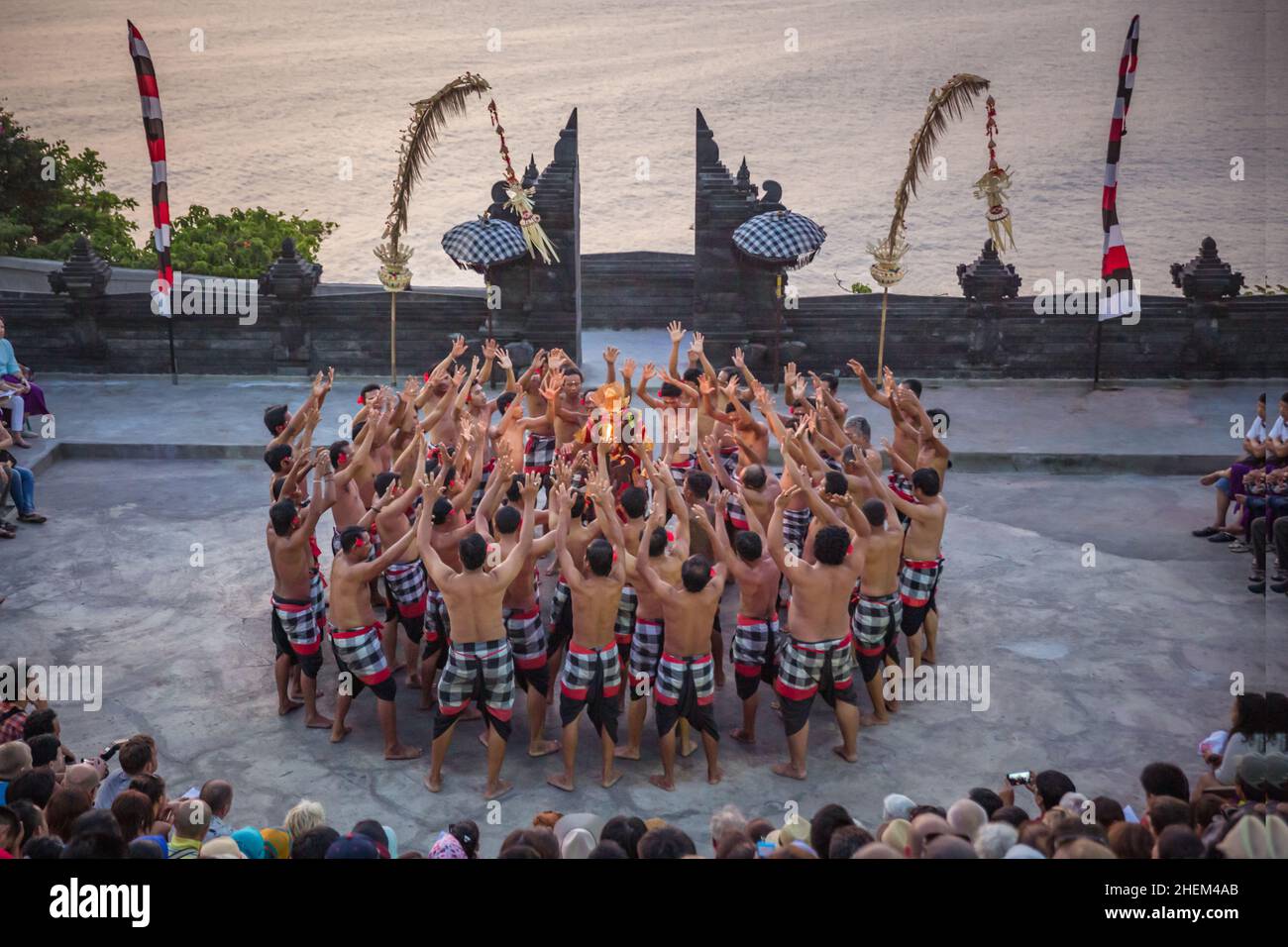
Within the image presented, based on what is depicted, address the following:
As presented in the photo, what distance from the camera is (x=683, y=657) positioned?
24.7 feet

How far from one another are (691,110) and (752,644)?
3298cm

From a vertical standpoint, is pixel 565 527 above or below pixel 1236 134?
below

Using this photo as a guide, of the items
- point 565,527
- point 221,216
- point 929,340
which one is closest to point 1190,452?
point 929,340

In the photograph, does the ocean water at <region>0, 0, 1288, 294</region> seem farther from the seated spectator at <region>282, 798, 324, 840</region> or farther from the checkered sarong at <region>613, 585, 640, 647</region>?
the seated spectator at <region>282, 798, 324, 840</region>

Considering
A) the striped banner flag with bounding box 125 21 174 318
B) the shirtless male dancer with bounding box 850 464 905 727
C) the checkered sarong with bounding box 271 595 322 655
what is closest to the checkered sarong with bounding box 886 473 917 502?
the shirtless male dancer with bounding box 850 464 905 727

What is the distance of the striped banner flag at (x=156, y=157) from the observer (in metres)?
15.0

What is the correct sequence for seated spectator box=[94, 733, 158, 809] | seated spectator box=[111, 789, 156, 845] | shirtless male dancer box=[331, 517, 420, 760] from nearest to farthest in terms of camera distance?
seated spectator box=[111, 789, 156, 845] < seated spectator box=[94, 733, 158, 809] < shirtless male dancer box=[331, 517, 420, 760]

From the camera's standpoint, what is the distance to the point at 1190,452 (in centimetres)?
1360

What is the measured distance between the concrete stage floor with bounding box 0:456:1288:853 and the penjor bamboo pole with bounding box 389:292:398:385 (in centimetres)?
300

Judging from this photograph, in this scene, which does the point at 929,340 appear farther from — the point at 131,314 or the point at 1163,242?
the point at 1163,242

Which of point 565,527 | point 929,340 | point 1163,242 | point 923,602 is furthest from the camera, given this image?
point 1163,242

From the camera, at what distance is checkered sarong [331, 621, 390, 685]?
7855 mm
